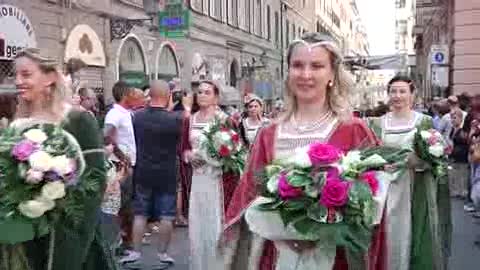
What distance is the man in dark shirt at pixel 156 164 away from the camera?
7566 mm

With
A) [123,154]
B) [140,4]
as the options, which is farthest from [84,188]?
[140,4]

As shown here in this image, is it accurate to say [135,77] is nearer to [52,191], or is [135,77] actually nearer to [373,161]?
[52,191]

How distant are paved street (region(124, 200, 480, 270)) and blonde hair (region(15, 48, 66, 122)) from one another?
13.9 feet

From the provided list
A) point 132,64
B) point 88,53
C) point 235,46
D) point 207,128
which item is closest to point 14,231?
point 207,128

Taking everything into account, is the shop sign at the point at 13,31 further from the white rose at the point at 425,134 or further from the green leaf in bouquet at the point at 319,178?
the green leaf in bouquet at the point at 319,178

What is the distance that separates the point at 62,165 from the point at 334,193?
1277mm

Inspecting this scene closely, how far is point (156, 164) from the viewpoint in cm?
758

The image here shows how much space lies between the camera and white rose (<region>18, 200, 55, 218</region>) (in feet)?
11.1

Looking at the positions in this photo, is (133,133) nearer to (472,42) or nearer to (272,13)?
(472,42)

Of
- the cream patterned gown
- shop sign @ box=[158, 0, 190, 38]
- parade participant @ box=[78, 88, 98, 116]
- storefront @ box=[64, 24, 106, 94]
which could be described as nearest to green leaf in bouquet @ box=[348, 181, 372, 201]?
the cream patterned gown

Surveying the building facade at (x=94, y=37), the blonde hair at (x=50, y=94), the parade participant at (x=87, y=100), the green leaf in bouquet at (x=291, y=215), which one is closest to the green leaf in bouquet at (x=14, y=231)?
the blonde hair at (x=50, y=94)

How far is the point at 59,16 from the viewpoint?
1609cm

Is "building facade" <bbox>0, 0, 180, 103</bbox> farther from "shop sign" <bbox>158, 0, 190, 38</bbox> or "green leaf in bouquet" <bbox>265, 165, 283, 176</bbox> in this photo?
"green leaf in bouquet" <bbox>265, 165, 283, 176</bbox>

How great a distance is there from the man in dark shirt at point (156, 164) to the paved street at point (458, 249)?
0.63 meters
